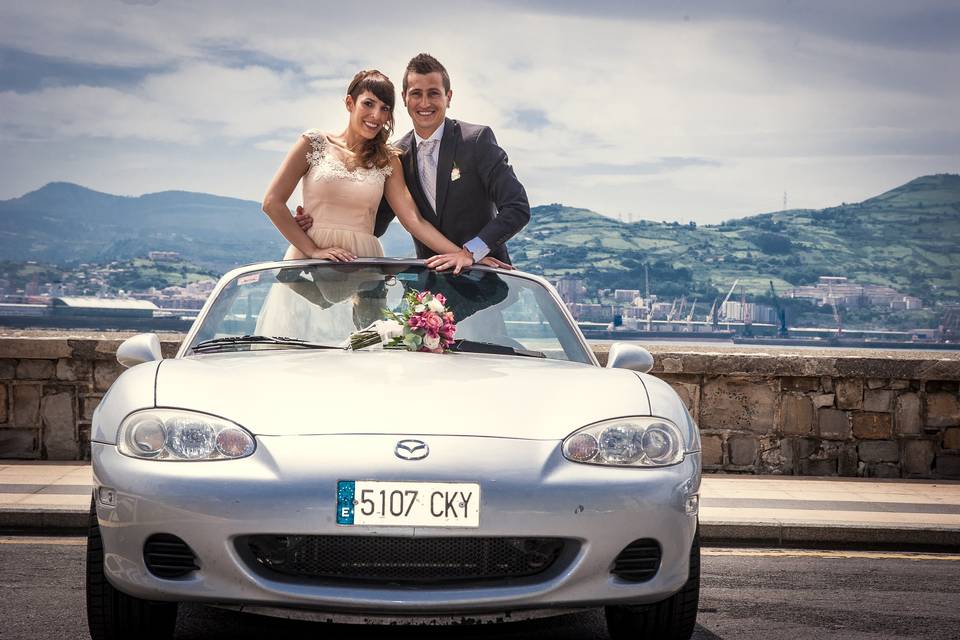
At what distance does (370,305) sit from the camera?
15.2 feet

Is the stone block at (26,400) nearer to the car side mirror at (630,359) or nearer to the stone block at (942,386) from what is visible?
the car side mirror at (630,359)

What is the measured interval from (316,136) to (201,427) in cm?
335

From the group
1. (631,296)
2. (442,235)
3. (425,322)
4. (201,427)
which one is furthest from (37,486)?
(631,296)

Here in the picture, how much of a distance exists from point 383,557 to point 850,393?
21.6 feet

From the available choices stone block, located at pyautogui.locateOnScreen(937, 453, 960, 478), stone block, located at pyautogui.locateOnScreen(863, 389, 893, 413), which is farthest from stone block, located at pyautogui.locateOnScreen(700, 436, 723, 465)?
stone block, located at pyautogui.locateOnScreen(937, 453, 960, 478)

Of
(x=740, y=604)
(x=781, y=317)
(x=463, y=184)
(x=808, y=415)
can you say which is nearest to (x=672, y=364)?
(x=808, y=415)

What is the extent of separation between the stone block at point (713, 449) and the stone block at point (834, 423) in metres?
0.77

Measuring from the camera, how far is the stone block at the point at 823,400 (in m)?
8.91

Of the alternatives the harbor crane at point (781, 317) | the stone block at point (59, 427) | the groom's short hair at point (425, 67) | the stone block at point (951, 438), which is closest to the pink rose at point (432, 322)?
the groom's short hair at point (425, 67)

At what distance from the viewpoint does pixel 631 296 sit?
19462cm

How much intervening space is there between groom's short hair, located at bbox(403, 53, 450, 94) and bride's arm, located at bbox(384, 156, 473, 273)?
1.73 feet

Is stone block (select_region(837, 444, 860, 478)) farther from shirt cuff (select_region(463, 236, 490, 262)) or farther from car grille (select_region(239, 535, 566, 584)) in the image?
car grille (select_region(239, 535, 566, 584))

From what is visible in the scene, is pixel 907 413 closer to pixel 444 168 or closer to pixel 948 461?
pixel 948 461

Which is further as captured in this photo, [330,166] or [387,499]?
[330,166]
